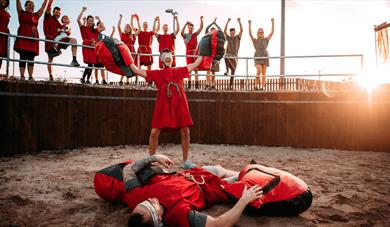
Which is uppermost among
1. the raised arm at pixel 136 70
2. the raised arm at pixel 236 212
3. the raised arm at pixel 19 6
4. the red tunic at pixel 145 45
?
the raised arm at pixel 19 6

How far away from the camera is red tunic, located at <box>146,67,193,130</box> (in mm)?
4965

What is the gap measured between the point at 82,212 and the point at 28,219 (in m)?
0.50

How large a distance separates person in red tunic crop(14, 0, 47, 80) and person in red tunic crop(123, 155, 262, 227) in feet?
16.1

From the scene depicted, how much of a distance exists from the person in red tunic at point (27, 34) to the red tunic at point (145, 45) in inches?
117

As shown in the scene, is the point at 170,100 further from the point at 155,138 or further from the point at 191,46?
the point at 191,46

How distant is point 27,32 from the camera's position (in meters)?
6.88

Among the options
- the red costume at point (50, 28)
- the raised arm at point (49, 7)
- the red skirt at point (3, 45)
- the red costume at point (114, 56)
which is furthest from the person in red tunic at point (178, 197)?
the raised arm at point (49, 7)

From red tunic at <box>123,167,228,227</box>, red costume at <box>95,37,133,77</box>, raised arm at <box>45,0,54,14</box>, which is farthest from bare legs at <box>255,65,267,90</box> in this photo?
red tunic at <box>123,167,228,227</box>

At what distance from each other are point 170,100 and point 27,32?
4.12m

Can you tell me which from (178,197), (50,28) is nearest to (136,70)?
(178,197)

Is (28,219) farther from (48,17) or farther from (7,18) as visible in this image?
(48,17)

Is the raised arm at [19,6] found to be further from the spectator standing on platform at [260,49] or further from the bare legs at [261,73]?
the bare legs at [261,73]

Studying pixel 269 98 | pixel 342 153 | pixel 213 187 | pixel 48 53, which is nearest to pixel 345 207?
pixel 213 187

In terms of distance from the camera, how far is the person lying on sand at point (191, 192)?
8.54 ft
